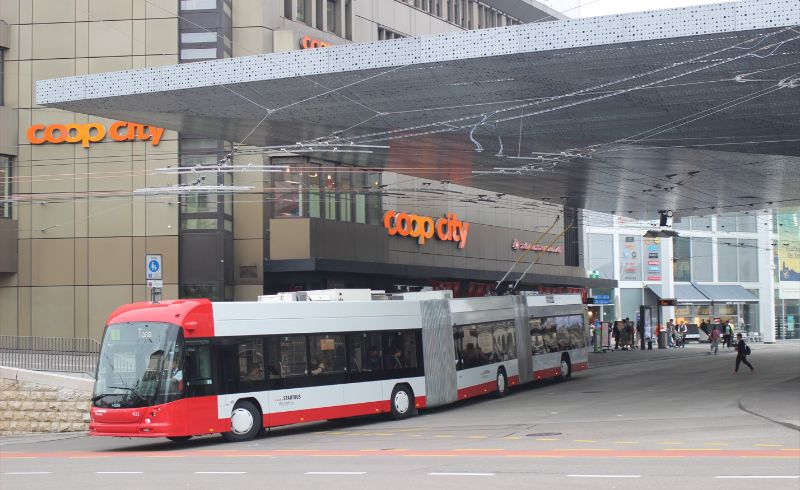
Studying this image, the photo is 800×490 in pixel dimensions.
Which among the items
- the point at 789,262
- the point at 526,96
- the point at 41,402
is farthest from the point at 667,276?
the point at 41,402

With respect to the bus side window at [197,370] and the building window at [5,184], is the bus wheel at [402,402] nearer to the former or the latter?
→ the bus side window at [197,370]

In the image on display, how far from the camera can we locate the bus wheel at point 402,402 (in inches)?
976

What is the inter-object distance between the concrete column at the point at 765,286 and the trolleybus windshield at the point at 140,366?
6510cm

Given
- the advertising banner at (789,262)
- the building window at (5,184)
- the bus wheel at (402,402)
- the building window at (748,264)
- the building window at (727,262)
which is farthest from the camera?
the building window at (748,264)

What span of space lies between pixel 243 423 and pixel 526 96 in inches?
379

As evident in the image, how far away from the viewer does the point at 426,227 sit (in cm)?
4928

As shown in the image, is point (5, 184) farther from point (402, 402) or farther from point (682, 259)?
point (682, 259)

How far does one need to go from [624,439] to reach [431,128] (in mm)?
11982

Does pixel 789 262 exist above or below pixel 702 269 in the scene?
above

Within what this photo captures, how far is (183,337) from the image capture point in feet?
66.7

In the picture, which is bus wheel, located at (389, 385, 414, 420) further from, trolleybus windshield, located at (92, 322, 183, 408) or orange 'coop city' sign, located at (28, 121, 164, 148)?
orange 'coop city' sign, located at (28, 121, 164, 148)

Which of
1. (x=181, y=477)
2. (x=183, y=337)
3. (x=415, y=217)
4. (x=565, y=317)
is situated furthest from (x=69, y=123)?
(x=181, y=477)

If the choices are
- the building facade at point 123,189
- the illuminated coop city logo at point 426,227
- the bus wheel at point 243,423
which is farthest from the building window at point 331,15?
the bus wheel at point 243,423

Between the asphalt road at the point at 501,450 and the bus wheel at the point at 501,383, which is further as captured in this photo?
the bus wheel at the point at 501,383
